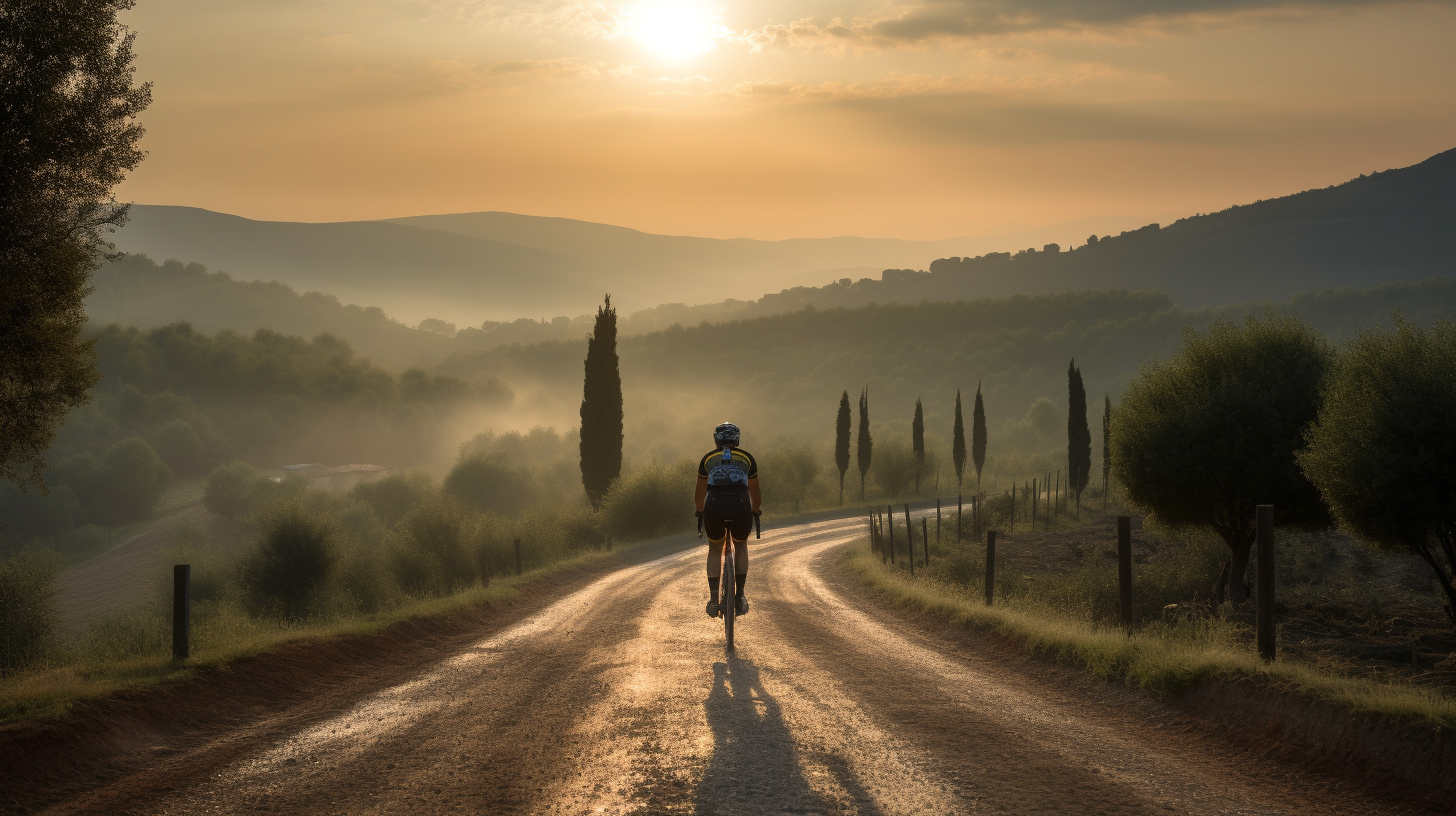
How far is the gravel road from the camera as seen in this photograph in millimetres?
6031

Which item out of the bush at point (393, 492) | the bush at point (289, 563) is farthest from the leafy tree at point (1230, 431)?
the bush at point (393, 492)

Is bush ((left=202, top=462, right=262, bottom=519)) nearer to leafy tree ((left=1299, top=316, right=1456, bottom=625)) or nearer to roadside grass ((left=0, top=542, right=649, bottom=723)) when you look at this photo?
roadside grass ((left=0, top=542, right=649, bottom=723))

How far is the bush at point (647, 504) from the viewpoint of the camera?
1903 inches

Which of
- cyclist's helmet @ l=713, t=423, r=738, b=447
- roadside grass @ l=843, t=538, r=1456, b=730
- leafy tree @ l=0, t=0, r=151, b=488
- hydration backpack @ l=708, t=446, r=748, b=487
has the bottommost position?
roadside grass @ l=843, t=538, r=1456, b=730

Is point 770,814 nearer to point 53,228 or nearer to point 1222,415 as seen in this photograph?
point 53,228

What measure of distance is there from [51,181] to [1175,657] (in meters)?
15.9

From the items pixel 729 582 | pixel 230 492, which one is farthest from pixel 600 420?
pixel 230 492

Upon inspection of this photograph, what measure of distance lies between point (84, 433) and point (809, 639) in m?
101

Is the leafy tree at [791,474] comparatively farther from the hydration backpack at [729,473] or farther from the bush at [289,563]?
the hydration backpack at [729,473]

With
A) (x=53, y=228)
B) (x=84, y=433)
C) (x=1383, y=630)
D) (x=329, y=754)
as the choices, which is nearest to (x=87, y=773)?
(x=329, y=754)

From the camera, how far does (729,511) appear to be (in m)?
11.1

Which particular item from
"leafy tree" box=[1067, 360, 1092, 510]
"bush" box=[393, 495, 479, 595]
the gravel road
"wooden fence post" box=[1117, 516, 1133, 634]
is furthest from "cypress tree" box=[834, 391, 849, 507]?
the gravel road

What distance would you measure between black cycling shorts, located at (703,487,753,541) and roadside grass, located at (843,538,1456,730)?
4.51 metres

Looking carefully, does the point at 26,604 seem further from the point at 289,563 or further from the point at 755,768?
the point at 755,768
